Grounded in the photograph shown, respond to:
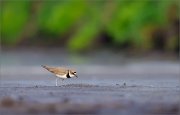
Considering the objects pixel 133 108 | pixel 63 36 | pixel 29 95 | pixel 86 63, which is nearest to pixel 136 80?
pixel 29 95

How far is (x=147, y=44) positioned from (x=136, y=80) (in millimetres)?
11994

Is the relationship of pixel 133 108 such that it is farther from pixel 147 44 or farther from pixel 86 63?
pixel 147 44

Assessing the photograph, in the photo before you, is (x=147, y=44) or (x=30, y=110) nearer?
(x=30, y=110)

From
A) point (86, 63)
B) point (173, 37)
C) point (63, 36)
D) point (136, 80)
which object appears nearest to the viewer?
point (136, 80)

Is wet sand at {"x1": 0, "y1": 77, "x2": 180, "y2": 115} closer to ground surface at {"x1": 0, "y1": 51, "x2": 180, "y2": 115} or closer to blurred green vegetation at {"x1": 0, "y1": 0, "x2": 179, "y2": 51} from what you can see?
ground surface at {"x1": 0, "y1": 51, "x2": 180, "y2": 115}

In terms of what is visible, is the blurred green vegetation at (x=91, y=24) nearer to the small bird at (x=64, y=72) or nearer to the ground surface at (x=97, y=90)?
the ground surface at (x=97, y=90)

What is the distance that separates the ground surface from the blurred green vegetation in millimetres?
5230

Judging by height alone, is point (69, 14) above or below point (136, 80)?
above

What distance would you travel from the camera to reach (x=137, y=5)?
3556cm

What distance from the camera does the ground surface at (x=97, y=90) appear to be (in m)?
16.0

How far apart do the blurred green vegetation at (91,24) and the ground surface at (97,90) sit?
206 inches

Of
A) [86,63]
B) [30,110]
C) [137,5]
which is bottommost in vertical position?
[30,110]

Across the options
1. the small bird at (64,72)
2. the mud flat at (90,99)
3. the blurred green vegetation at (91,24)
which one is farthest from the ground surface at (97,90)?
the blurred green vegetation at (91,24)

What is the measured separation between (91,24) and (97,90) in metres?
18.9
